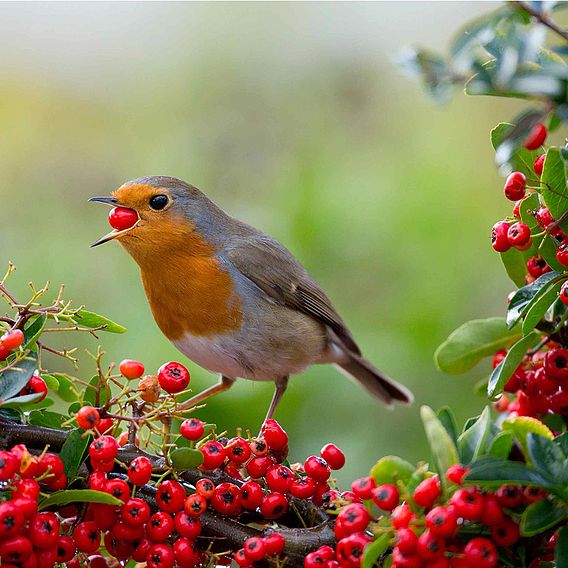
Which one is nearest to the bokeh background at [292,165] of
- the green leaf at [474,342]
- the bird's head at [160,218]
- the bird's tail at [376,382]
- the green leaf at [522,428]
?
the bird's tail at [376,382]

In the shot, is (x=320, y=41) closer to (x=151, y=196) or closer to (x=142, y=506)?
(x=151, y=196)

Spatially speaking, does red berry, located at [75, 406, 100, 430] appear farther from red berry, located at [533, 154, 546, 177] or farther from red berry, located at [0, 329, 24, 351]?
red berry, located at [533, 154, 546, 177]

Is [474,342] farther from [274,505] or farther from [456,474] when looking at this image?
[456,474]

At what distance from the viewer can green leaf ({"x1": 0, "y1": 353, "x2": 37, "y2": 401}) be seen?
1.68 meters

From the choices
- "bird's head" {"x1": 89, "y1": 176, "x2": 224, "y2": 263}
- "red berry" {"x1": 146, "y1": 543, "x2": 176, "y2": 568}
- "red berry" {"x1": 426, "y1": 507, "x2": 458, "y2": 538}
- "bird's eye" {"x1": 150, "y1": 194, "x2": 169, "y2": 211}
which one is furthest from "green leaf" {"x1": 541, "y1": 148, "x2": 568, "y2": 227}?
"bird's eye" {"x1": 150, "y1": 194, "x2": 169, "y2": 211}

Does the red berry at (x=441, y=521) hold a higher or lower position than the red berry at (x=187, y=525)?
lower

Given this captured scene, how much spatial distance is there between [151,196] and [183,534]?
1976 millimetres

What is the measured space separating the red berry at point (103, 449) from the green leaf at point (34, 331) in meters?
0.25

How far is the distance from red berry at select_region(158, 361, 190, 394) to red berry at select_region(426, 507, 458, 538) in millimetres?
700

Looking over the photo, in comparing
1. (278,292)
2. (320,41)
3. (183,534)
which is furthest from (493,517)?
(320,41)

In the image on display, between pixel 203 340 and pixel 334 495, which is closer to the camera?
pixel 334 495

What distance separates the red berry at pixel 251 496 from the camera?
184cm

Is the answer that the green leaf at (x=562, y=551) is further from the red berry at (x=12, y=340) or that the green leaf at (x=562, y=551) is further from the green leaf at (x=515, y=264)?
the red berry at (x=12, y=340)

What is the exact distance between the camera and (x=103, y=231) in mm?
5469
